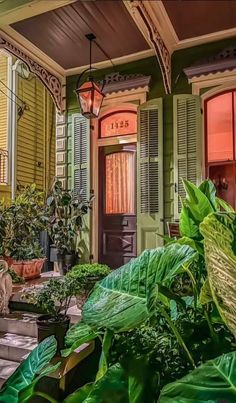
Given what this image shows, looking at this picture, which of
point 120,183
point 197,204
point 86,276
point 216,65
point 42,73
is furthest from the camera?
point 120,183

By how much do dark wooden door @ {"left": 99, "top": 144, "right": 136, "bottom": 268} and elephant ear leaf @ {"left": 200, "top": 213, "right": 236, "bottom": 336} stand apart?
126 inches

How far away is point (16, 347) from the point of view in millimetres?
2203

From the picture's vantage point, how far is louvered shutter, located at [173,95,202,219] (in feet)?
11.1

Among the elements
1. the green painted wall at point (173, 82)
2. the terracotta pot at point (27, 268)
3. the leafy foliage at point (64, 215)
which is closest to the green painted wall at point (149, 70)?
the green painted wall at point (173, 82)

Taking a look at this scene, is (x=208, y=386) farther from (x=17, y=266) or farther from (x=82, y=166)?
(x=82, y=166)

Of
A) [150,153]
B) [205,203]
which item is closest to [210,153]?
[150,153]

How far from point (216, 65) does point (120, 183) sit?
67.6 inches

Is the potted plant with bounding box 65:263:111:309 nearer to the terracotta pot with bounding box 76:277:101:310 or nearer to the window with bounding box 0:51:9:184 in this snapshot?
the terracotta pot with bounding box 76:277:101:310

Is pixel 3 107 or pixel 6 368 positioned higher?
pixel 3 107

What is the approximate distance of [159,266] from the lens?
2.34 ft

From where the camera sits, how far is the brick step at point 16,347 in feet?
7.12

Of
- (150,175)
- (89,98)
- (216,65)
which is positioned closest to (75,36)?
(89,98)

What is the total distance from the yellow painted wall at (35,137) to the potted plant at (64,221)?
7.78 feet

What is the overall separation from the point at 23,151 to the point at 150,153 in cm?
323
